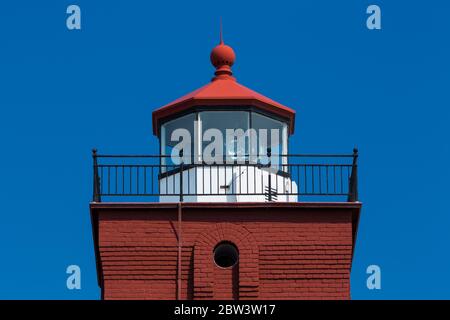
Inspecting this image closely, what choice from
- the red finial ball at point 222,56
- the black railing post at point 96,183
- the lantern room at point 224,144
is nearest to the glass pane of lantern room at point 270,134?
the lantern room at point 224,144

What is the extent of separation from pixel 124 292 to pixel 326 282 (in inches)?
140

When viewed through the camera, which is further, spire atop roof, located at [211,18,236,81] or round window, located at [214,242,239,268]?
spire atop roof, located at [211,18,236,81]

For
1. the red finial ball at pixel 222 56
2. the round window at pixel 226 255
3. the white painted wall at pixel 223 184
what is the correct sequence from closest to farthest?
1. the round window at pixel 226 255
2. the white painted wall at pixel 223 184
3. the red finial ball at pixel 222 56

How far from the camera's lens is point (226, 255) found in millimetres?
50062

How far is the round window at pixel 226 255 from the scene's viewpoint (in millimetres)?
49906

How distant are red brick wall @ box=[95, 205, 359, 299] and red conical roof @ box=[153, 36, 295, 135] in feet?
8.17

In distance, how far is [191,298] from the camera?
162 ft

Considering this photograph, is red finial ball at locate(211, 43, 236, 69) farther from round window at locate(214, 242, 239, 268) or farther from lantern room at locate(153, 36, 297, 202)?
round window at locate(214, 242, 239, 268)

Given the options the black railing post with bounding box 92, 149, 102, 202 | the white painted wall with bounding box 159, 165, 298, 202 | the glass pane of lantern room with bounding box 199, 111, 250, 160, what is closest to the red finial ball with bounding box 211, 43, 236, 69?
the glass pane of lantern room with bounding box 199, 111, 250, 160

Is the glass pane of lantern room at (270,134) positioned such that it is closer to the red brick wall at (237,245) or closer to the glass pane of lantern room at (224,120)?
the glass pane of lantern room at (224,120)

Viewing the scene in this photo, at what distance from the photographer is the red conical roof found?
169ft
